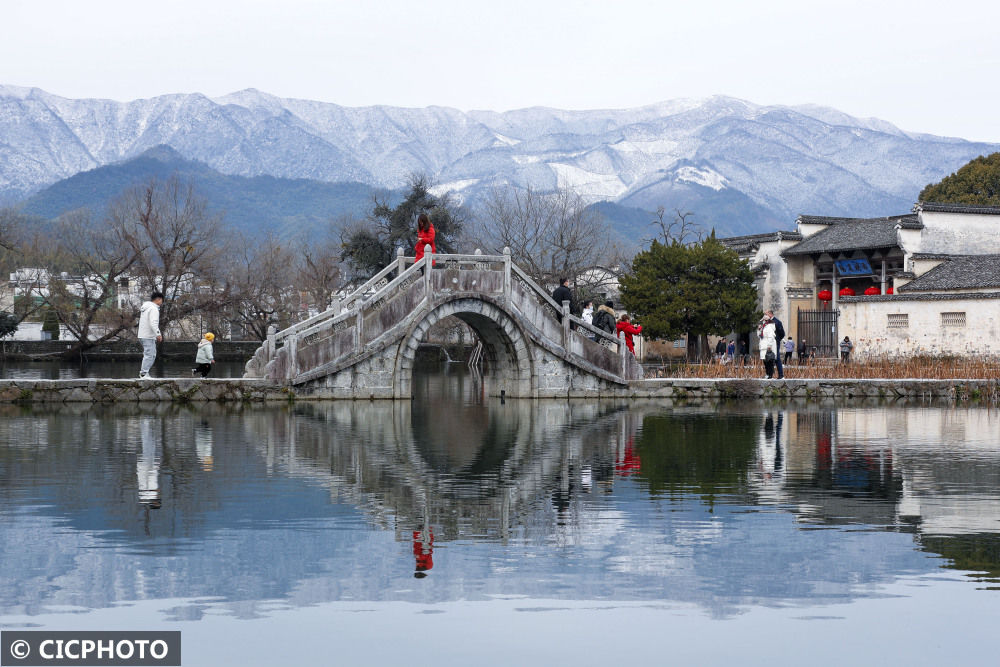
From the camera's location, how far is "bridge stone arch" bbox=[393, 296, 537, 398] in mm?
27781

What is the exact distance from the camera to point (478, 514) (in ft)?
34.2

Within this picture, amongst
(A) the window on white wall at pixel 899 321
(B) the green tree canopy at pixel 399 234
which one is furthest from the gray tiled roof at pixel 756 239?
(B) the green tree canopy at pixel 399 234

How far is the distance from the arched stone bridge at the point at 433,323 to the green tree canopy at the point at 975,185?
4424cm

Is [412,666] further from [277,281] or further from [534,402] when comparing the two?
A: [277,281]

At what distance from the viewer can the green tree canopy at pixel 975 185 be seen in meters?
68.1

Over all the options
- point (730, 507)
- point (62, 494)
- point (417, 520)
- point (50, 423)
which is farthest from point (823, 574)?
point (50, 423)

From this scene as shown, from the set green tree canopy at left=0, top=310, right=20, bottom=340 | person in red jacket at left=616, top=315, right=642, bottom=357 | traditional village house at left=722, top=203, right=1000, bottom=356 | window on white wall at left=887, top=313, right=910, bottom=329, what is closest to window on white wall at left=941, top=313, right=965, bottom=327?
traditional village house at left=722, top=203, right=1000, bottom=356

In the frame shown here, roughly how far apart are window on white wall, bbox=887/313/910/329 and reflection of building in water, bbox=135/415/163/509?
98.2ft

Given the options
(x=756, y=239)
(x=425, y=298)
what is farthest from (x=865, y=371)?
(x=756, y=239)

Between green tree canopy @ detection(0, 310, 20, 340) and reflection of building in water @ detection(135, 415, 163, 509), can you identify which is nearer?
reflection of building in water @ detection(135, 415, 163, 509)

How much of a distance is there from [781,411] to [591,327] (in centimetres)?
582

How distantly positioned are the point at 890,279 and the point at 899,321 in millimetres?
10682

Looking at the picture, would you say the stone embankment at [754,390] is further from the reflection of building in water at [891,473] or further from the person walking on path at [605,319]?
the reflection of building in water at [891,473]

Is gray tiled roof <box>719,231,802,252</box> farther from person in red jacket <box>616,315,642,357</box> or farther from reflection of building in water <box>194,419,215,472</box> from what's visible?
reflection of building in water <box>194,419,215,472</box>
